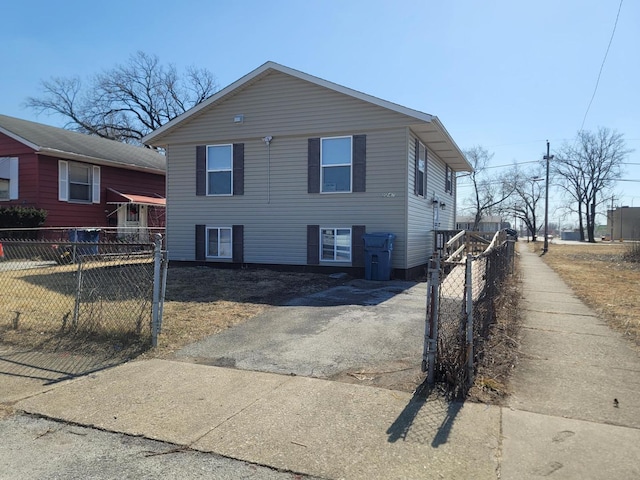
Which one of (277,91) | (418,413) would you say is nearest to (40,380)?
(418,413)

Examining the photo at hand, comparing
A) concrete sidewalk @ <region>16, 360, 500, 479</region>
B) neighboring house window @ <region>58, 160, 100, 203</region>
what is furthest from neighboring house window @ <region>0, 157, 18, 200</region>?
concrete sidewalk @ <region>16, 360, 500, 479</region>

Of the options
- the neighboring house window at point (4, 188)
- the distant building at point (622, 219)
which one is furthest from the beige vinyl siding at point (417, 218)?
the distant building at point (622, 219)

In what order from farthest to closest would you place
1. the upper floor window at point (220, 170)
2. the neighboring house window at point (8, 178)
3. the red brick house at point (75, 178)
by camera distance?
the neighboring house window at point (8, 178) < the red brick house at point (75, 178) < the upper floor window at point (220, 170)

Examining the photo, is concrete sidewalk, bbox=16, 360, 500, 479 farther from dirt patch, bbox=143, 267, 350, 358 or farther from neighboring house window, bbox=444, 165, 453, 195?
neighboring house window, bbox=444, 165, 453, 195

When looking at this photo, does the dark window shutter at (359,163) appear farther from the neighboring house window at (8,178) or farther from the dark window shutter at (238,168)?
the neighboring house window at (8,178)

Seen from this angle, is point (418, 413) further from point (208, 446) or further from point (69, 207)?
point (69, 207)

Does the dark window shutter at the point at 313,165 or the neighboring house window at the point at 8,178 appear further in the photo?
the neighboring house window at the point at 8,178

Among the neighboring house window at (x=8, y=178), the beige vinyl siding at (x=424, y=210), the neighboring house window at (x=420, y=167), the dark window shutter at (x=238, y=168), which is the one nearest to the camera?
the beige vinyl siding at (x=424, y=210)

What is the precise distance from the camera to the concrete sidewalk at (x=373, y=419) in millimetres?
3135

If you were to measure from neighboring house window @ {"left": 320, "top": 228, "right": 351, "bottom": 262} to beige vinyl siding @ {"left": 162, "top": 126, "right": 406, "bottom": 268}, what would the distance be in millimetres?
226

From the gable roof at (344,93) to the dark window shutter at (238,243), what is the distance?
12.9 feet

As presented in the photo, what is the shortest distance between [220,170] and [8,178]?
32.3ft

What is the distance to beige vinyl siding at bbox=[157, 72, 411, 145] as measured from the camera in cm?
1327

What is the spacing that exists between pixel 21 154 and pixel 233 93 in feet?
31.5
